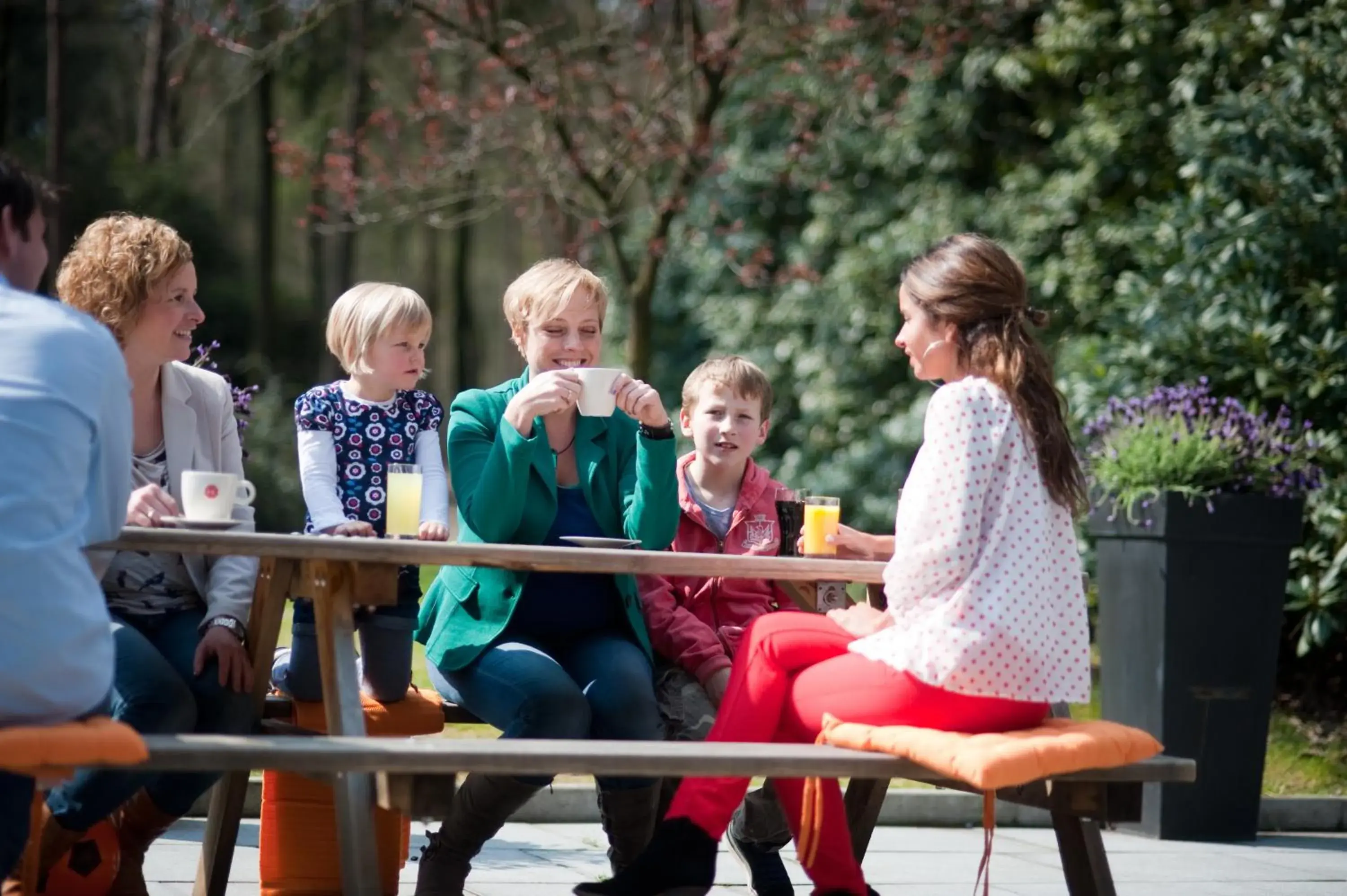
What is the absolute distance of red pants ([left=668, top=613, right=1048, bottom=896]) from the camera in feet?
11.9

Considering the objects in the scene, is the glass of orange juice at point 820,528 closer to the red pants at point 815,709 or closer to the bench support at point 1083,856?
the red pants at point 815,709

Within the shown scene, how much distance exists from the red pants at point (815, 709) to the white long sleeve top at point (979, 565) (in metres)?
0.07

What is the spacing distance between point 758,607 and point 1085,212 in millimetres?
6794

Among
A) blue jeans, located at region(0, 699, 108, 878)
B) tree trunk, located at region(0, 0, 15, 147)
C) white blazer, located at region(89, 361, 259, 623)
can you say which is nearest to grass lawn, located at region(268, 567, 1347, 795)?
white blazer, located at region(89, 361, 259, 623)

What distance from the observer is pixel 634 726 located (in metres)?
4.02

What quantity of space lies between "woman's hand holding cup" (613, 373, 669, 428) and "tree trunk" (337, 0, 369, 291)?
15.7 metres

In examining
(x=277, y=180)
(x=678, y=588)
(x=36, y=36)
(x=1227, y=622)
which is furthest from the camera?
(x=277, y=180)

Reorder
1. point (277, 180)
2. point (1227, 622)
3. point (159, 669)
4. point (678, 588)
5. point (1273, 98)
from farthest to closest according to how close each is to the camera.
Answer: point (277, 180) < point (1273, 98) < point (1227, 622) < point (678, 588) < point (159, 669)

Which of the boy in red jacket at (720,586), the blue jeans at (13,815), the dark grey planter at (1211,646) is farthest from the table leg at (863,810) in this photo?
the dark grey planter at (1211,646)

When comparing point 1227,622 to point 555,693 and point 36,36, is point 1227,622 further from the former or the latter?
point 36,36

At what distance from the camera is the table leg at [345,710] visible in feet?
11.3

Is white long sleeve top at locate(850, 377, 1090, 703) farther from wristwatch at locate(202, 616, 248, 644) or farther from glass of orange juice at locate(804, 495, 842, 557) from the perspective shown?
wristwatch at locate(202, 616, 248, 644)

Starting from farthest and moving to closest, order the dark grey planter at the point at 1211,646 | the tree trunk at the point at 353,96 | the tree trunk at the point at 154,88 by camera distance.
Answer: the tree trunk at the point at 154,88 < the tree trunk at the point at 353,96 < the dark grey planter at the point at 1211,646

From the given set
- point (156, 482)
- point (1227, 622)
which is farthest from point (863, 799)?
point (1227, 622)
